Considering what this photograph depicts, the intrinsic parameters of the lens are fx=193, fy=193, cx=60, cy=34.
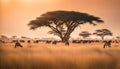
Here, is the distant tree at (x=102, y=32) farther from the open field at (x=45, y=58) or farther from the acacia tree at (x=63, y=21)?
the open field at (x=45, y=58)

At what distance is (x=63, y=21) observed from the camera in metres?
2.50

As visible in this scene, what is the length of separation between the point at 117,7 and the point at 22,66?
1.46 metres

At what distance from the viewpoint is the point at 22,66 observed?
8.11ft

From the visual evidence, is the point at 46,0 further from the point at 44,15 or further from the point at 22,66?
the point at 22,66

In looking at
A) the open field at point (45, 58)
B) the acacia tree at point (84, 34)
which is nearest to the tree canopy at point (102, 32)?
the acacia tree at point (84, 34)

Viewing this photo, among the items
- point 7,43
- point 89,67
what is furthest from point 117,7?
point 7,43

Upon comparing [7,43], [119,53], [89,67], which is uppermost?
[7,43]

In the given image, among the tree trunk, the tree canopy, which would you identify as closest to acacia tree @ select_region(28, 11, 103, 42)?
the tree trunk

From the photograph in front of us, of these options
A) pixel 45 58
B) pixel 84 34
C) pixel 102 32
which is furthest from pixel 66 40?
pixel 102 32

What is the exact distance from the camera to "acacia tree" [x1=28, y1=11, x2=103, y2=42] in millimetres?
2482

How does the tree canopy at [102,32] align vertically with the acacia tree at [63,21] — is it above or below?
below

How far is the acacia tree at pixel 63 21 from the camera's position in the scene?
2.48 metres

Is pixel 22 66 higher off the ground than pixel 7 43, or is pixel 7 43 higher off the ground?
pixel 7 43

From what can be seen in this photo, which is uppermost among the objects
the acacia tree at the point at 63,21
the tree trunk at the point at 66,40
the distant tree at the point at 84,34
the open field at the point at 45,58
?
the acacia tree at the point at 63,21
